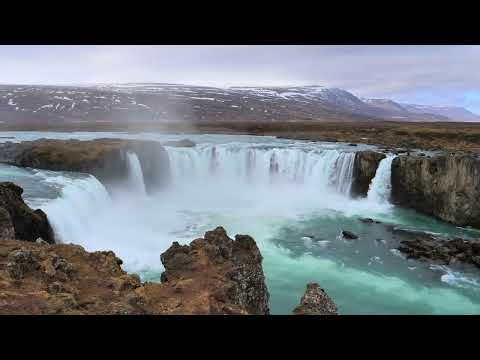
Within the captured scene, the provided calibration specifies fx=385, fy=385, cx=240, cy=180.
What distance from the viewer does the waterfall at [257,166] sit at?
31598 mm

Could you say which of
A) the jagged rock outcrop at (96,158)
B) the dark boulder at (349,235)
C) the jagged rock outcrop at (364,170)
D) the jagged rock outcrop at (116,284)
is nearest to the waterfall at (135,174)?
the jagged rock outcrop at (96,158)

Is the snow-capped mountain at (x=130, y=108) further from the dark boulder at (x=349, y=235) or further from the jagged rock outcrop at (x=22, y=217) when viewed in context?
the jagged rock outcrop at (x=22, y=217)

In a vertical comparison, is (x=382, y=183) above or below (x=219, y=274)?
below

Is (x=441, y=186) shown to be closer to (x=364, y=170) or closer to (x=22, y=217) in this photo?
(x=364, y=170)

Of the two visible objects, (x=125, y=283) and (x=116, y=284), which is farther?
(x=125, y=283)

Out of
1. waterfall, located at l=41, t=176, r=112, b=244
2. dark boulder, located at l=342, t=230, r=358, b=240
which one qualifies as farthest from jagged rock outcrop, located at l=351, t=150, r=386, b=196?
waterfall, located at l=41, t=176, r=112, b=244

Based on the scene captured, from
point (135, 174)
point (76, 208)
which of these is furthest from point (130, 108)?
point (76, 208)

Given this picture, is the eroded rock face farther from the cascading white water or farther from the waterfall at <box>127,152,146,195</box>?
the cascading white water

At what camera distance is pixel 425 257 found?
17625 millimetres

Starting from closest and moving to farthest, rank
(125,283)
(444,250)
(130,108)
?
(125,283) → (444,250) → (130,108)

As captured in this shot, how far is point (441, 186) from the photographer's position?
24.7m

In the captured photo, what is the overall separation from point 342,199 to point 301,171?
15.6ft

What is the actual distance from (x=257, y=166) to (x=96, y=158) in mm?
13514
